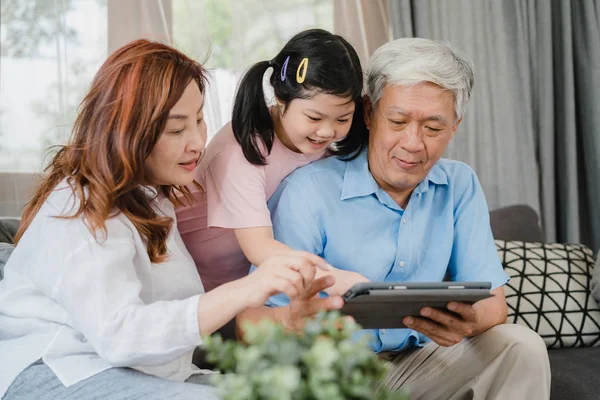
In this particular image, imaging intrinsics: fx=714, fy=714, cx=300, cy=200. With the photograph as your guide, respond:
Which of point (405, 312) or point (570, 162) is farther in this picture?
point (570, 162)

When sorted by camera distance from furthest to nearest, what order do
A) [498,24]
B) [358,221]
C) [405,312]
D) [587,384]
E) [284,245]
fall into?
[498,24] < [587,384] < [358,221] < [284,245] < [405,312]

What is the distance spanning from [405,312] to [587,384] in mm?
862

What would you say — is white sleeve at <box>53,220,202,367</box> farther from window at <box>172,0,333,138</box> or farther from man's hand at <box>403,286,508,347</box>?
window at <box>172,0,333,138</box>

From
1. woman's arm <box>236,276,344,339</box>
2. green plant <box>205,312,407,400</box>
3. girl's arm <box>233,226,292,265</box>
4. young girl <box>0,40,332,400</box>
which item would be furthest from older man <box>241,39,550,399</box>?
green plant <box>205,312,407,400</box>

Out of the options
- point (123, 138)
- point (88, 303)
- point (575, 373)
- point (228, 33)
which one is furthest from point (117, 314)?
point (228, 33)

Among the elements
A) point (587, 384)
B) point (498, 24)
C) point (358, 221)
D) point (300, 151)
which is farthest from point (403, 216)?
point (498, 24)

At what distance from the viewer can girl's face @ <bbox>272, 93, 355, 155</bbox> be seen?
178 cm

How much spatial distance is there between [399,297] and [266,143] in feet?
2.28

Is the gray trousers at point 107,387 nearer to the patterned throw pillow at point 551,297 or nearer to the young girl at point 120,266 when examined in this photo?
the young girl at point 120,266

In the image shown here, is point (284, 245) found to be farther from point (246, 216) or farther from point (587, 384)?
point (587, 384)

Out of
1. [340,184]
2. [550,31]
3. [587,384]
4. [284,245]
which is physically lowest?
[587,384]

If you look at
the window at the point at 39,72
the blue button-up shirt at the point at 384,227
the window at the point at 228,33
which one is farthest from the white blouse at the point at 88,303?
the window at the point at 228,33

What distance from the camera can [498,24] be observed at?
363cm

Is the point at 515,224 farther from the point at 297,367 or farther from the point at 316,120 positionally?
the point at 297,367
